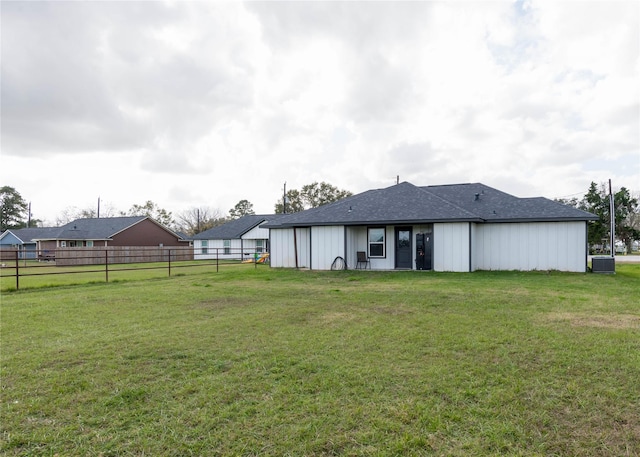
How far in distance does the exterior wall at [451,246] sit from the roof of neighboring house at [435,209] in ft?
1.65

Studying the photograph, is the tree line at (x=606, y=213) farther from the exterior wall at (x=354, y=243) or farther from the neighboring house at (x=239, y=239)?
the neighboring house at (x=239, y=239)

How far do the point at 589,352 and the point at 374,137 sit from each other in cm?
1763

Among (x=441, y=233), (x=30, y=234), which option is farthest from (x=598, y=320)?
(x=30, y=234)

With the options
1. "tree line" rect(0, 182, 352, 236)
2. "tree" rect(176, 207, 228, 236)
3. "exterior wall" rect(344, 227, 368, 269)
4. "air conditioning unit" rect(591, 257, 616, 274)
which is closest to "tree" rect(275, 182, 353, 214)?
"tree line" rect(0, 182, 352, 236)

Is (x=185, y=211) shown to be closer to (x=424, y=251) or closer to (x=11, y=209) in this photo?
(x=11, y=209)

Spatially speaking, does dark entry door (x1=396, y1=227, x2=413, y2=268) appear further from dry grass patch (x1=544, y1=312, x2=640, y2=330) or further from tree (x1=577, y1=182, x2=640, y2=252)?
tree (x1=577, y1=182, x2=640, y2=252)

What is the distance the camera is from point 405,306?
7.75 metres

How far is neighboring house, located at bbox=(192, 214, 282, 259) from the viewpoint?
3259 centimetres

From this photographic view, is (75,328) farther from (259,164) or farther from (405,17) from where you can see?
(259,164)

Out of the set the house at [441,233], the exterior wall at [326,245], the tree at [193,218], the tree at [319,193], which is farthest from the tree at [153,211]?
the exterior wall at [326,245]

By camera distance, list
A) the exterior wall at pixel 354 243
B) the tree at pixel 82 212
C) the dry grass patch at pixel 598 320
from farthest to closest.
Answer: the tree at pixel 82 212 < the exterior wall at pixel 354 243 < the dry grass patch at pixel 598 320

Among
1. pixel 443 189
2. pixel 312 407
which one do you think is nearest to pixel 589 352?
pixel 312 407

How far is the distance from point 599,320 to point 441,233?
30.7 ft

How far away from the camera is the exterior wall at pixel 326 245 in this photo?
17031 mm
